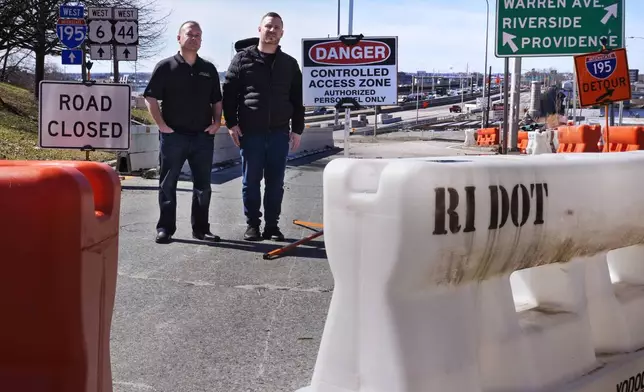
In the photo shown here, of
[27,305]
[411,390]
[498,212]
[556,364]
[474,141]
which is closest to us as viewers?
[27,305]

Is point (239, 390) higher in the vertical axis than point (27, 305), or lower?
lower

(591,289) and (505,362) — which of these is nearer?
(505,362)

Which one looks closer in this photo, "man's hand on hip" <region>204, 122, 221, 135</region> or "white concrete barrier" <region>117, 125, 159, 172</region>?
"man's hand on hip" <region>204, 122, 221, 135</region>

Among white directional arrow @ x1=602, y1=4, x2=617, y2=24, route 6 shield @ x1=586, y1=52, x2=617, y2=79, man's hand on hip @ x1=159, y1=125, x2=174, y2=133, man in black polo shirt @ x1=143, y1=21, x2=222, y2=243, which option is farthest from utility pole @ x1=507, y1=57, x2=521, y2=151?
man's hand on hip @ x1=159, y1=125, x2=174, y2=133

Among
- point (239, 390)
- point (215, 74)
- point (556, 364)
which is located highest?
point (215, 74)

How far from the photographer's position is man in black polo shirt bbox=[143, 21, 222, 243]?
7.38 m

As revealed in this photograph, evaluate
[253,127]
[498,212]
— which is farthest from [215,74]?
[498,212]

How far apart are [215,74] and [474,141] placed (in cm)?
4020

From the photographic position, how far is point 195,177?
7.64 m

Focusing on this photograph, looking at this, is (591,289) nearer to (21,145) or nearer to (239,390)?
(239,390)

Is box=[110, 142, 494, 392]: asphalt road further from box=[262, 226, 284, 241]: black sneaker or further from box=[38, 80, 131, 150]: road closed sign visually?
box=[38, 80, 131, 150]: road closed sign

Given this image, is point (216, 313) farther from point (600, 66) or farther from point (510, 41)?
point (510, 41)

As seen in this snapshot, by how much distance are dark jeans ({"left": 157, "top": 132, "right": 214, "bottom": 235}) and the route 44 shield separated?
1182 centimetres

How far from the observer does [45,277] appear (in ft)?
8.02
